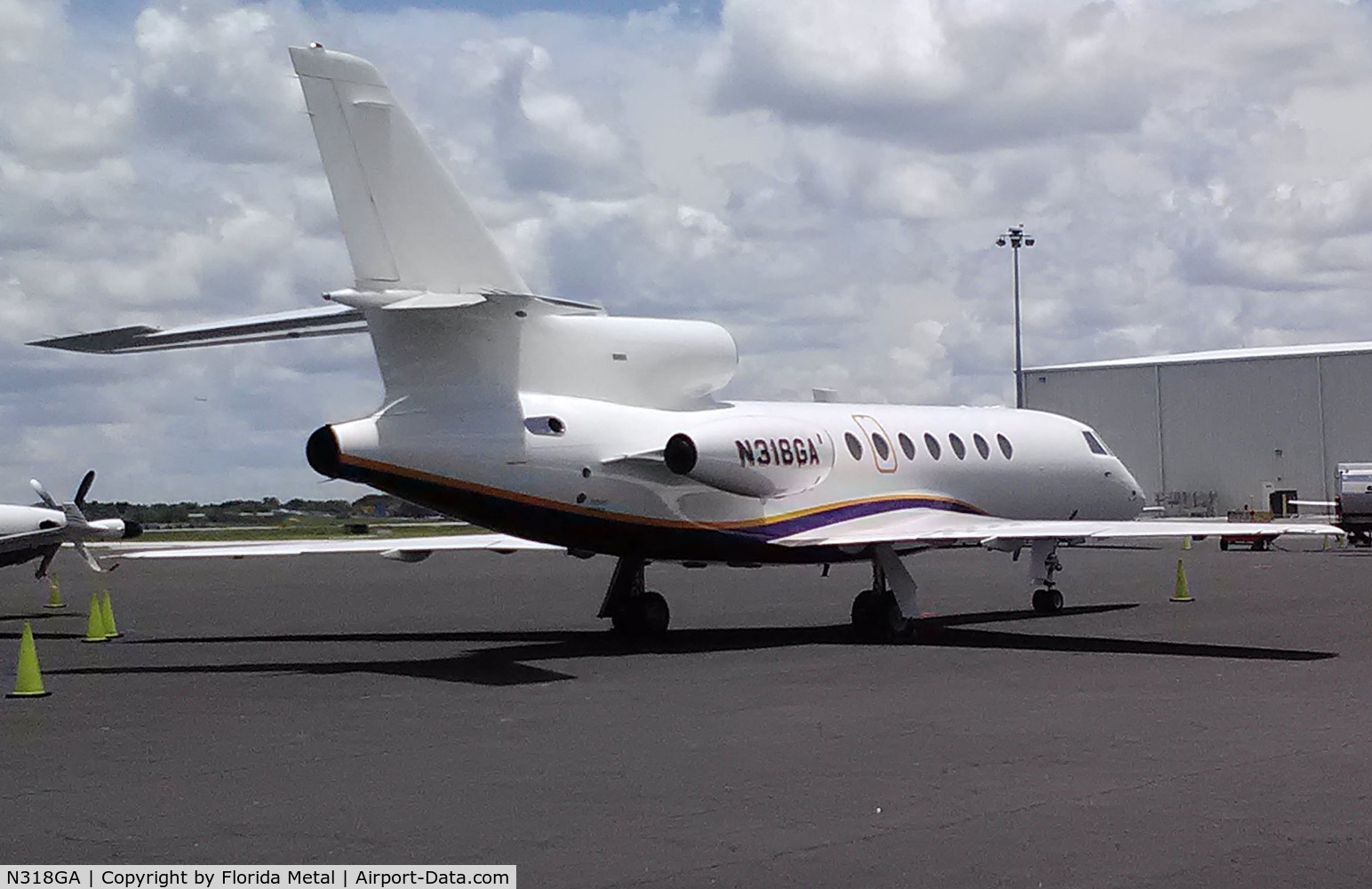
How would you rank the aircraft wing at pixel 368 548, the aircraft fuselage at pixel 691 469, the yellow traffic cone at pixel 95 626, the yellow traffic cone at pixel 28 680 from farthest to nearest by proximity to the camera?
the yellow traffic cone at pixel 95 626
the aircraft wing at pixel 368 548
the aircraft fuselage at pixel 691 469
the yellow traffic cone at pixel 28 680

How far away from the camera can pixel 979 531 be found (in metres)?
21.6

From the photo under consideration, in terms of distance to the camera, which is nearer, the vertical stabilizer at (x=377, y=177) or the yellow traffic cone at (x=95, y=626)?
the vertical stabilizer at (x=377, y=177)

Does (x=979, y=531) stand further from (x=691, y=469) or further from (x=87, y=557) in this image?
(x=87, y=557)

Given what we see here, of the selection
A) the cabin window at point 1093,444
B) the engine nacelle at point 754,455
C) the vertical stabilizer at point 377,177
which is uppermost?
the vertical stabilizer at point 377,177

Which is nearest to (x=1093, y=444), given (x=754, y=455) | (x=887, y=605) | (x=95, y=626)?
(x=887, y=605)

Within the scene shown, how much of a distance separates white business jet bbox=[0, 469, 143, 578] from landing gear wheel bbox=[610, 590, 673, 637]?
11.1 m

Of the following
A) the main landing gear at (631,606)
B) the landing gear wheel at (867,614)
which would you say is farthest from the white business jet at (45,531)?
the landing gear wheel at (867,614)

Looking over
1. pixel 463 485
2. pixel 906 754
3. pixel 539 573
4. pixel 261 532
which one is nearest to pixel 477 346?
pixel 463 485

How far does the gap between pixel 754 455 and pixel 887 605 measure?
2673mm

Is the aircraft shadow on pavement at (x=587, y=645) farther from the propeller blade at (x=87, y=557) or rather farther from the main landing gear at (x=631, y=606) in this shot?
the propeller blade at (x=87, y=557)

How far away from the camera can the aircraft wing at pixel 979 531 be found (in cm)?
1944

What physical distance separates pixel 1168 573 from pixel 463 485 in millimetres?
23555

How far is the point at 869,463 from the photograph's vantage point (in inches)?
929

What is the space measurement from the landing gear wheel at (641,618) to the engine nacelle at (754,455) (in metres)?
2.29
